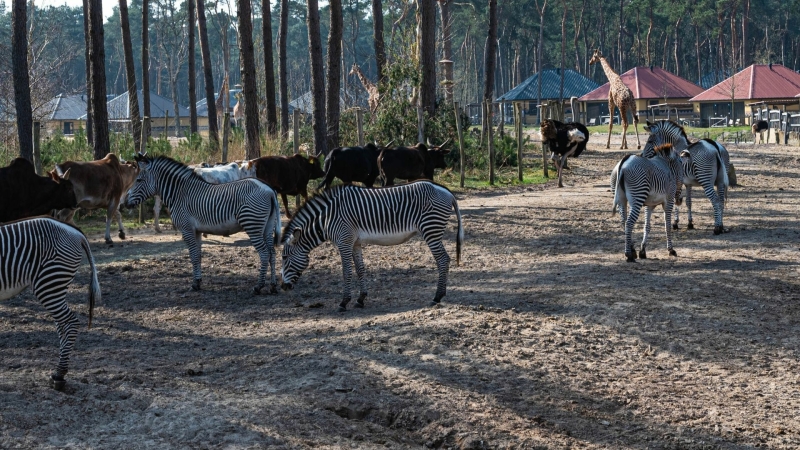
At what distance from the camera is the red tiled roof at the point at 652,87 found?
234 ft

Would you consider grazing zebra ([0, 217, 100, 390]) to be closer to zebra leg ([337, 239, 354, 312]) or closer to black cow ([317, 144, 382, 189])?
A: zebra leg ([337, 239, 354, 312])

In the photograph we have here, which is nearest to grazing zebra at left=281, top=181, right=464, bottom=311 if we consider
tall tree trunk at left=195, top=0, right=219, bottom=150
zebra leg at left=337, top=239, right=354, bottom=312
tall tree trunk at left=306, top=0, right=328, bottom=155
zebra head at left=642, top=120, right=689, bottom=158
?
zebra leg at left=337, top=239, right=354, bottom=312

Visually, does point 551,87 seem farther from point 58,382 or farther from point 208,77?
point 58,382

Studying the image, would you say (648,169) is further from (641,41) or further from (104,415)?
Result: (641,41)

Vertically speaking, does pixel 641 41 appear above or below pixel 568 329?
above

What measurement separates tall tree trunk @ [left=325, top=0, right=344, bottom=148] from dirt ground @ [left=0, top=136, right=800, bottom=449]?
10.4 meters

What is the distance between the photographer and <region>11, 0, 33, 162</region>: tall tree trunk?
18047 mm

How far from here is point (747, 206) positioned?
19.3 meters

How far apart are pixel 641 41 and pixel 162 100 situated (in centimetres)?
4814

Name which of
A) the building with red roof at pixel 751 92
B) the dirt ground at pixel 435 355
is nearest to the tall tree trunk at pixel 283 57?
the dirt ground at pixel 435 355

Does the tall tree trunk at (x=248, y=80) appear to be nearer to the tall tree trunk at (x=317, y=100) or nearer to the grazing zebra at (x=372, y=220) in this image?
the tall tree trunk at (x=317, y=100)

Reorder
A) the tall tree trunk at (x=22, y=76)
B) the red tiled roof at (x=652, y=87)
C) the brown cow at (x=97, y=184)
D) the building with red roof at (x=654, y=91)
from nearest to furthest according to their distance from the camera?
the brown cow at (x=97, y=184) → the tall tree trunk at (x=22, y=76) → the building with red roof at (x=654, y=91) → the red tiled roof at (x=652, y=87)

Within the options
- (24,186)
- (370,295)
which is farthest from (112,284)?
(370,295)

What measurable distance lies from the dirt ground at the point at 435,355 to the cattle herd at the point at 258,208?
0.61 metres
